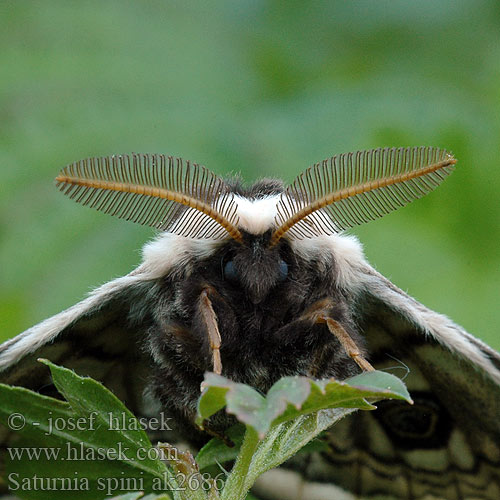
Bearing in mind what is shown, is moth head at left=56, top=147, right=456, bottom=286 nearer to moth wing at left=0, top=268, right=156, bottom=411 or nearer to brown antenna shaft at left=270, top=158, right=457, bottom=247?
brown antenna shaft at left=270, top=158, right=457, bottom=247

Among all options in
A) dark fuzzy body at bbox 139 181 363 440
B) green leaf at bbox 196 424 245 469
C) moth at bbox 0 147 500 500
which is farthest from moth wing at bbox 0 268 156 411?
green leaf at bbox 196 424 245 469

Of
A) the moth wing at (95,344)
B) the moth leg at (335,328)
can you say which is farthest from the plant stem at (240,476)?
the moth wing at (95,344)

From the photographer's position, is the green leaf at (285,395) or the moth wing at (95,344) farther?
the moth wing at (95,344)

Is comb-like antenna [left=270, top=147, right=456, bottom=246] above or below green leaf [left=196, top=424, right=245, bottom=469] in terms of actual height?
above

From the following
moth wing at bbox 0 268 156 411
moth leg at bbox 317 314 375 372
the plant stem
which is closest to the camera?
the plant stem

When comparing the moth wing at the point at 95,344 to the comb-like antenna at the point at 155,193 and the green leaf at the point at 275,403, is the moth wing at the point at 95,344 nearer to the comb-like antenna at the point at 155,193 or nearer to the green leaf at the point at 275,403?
the comb-like antenna at the point at 155,193

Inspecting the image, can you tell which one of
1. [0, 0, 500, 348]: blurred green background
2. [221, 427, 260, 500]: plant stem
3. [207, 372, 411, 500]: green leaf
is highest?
[0, 0, 500, 348]: blurred green background

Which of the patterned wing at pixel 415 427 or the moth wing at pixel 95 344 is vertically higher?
the moth wing at pixel 95 344

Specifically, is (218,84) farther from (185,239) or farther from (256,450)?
(256,450)
